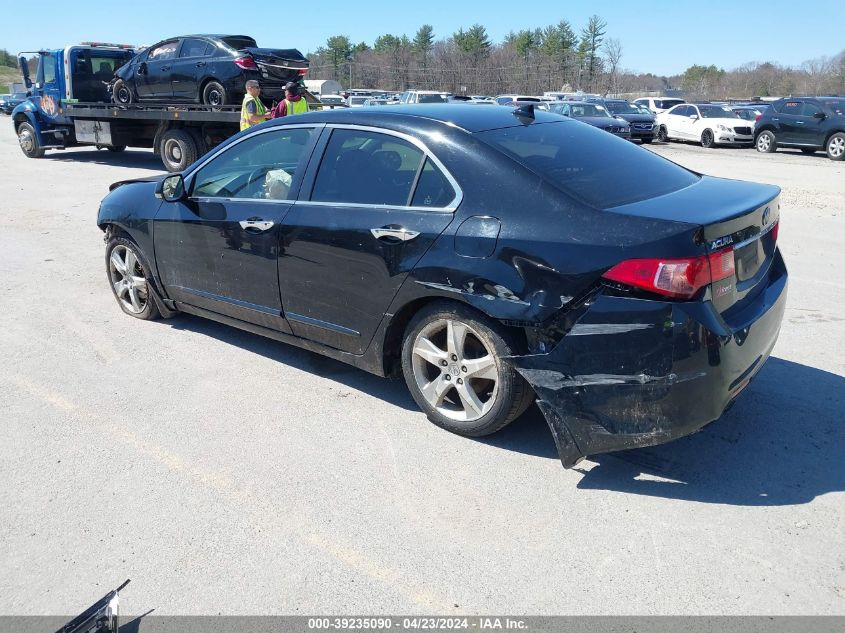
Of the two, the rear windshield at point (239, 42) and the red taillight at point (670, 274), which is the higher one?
the rear windshield at point (239, 42)

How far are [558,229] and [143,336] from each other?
365cm

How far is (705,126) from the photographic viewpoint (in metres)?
24.9

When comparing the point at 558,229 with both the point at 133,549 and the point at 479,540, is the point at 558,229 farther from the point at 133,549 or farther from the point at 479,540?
the point at 133,549

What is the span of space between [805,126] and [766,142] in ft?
5.10

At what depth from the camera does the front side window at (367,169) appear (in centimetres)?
395

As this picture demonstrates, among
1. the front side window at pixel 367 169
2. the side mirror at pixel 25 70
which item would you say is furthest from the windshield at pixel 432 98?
the front side window at pixel 367 169

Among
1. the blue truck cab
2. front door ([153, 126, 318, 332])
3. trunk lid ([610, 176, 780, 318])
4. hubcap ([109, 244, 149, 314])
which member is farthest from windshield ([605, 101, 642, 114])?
trunk lid ([610, 176, 780, 318])

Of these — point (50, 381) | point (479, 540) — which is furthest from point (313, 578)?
point (50, 381)

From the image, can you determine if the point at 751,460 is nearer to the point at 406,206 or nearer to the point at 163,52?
the point at 406,206

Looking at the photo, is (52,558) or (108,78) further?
(108,78)

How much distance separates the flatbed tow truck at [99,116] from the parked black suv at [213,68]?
0.40 m

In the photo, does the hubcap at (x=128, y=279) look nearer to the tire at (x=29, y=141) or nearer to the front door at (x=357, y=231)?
the front door at (x=357, y=231)

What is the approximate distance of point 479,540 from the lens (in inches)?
120

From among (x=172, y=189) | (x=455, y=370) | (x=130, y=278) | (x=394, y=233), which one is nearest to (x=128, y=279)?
(x=130, y=278)
